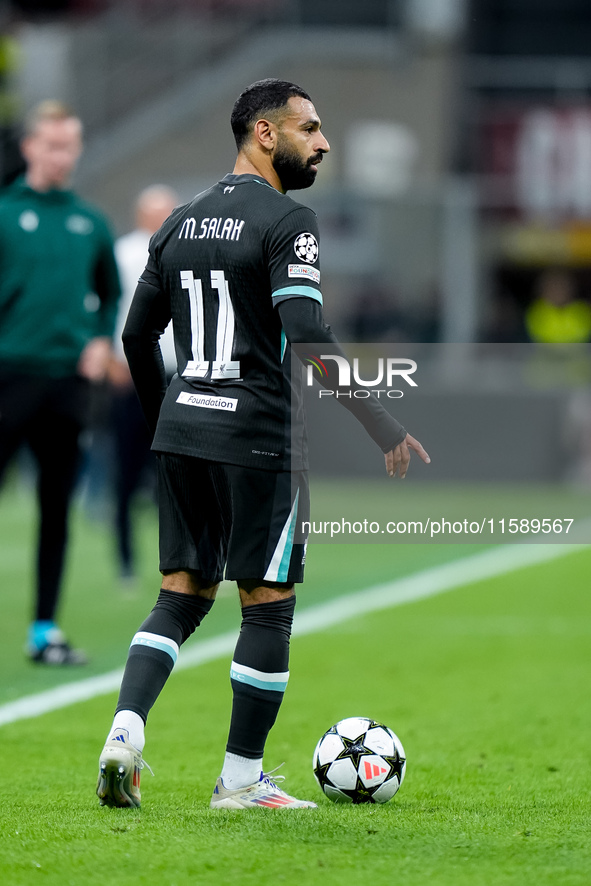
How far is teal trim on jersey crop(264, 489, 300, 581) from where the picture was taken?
403cm

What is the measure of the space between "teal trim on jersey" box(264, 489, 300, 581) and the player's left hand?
1.01 feet

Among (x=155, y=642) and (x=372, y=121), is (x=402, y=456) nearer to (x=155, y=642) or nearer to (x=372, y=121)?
(x=155, y=642)

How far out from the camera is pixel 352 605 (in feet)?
29.1

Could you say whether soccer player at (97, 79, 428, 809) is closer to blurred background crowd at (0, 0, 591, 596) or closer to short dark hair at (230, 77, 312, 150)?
short dark hair at (230, 77, 312, 150)

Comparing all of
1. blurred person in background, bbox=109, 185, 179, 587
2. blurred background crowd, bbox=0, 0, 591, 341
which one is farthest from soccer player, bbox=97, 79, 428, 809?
blurred background crowd, bbox=0, 0, 591, 341

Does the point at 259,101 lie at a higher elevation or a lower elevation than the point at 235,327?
higher

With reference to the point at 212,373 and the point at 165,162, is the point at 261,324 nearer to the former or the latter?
the point at 212,373

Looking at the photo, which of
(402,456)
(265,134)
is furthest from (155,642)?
(265,134)

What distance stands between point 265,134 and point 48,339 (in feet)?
9.26

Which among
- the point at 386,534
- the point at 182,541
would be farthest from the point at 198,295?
the point at 386,534

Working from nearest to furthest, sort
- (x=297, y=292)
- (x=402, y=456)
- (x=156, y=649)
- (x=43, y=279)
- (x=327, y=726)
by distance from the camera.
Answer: (x=297, y=292) → (x=402, y=456) → (x=156, y=649) → (x=327, y=726) → (x=43, y=279)

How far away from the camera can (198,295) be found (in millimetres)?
4125

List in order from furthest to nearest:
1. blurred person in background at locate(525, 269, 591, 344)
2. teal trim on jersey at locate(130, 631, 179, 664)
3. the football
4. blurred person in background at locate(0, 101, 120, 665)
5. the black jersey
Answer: blurred person in background at locate(525, 269, 591, 344), blurred person in background at locate(0, 101, 120, 665), the football, teal trim on jersey at locate(130, 631, 179, 664), the black jersey

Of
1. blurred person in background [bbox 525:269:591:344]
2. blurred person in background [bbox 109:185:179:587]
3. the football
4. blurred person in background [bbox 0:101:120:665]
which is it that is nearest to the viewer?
the football
